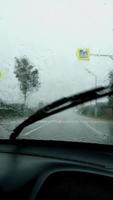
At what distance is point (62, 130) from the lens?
392cm

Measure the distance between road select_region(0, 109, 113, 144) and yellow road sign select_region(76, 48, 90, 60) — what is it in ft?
2.03

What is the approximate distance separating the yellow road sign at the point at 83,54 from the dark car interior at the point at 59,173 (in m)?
1.13

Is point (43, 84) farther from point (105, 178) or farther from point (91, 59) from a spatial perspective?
point (105, 178)

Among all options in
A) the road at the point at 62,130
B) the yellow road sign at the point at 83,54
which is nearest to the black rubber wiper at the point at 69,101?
the road at the point at 62,130

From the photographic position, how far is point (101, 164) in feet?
6.91

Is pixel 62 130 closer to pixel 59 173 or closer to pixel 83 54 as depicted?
pixel 83 54

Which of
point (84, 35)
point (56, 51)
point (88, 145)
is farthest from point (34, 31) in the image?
point (88, 145)

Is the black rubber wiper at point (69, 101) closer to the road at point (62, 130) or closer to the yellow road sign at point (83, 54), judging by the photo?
the road at point (62, 130)

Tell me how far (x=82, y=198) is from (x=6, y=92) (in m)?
1.76

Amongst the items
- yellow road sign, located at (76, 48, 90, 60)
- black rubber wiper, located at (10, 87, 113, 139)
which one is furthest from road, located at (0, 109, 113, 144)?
yellow road sign, located at (76, 48, 90, 60)

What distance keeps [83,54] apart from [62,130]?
112 centimetres

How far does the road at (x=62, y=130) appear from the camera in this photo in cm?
275

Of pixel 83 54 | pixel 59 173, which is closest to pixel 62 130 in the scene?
pixel 83 54

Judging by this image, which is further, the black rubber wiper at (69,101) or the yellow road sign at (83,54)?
the yellow road sign at (83,54)
